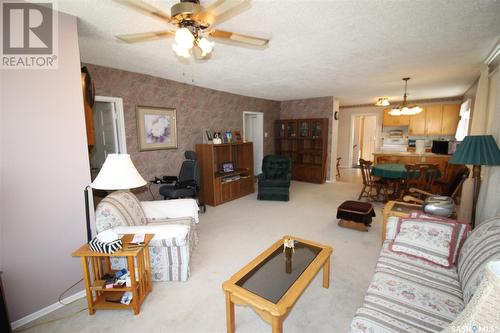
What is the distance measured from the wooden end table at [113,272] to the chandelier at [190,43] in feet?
5.12

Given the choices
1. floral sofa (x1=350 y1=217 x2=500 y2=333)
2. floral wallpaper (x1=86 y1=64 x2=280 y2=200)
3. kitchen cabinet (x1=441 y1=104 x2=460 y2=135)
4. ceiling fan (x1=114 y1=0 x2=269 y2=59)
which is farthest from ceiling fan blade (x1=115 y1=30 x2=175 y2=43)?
kitchen cabinet (x1=441 y1=104 x2=460 y2=135)

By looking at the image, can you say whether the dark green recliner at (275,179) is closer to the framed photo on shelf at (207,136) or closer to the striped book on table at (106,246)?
the framed photo on shelf at (207,136)

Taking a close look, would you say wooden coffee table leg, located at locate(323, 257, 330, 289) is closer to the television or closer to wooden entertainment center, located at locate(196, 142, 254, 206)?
wooden entertainment center, located at locate(196, 142, 254, 206)

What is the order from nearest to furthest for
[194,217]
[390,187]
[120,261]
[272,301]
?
[272,301]
[120,261]
[194,217]
[390,187]

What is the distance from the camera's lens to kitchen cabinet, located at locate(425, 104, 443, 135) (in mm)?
6441

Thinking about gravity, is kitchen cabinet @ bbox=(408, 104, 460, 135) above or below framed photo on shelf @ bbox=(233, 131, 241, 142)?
above

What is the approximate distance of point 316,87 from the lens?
16.0 feet

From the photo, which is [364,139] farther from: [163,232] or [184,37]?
[184,37]

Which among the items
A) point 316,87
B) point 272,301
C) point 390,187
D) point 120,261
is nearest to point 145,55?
point 120,261

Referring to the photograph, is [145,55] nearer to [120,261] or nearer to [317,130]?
[120,261]

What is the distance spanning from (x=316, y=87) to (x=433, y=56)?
2.18 m

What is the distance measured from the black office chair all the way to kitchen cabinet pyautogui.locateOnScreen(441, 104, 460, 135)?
700 centimetres

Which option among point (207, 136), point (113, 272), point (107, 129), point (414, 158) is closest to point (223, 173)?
point (207, 136)

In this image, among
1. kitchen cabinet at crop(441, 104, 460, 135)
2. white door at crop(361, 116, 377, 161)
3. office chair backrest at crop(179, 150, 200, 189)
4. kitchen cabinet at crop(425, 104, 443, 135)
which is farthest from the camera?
white door at crop(361, 116, 377, 161)
